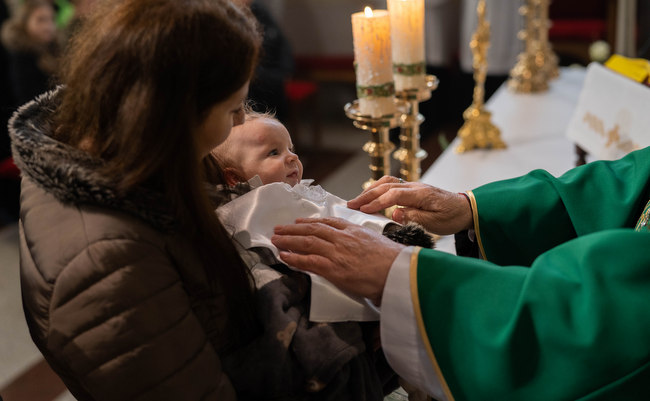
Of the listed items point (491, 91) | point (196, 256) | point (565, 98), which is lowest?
point (491, 91)

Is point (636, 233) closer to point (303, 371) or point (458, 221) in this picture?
point (458, 221)

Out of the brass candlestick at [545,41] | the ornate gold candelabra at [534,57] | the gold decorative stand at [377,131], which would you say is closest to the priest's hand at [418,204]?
the gold decorative stand at [377,131]

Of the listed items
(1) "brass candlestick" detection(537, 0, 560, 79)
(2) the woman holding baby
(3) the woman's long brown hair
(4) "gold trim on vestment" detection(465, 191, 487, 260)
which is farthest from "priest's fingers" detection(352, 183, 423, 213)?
(1) "brass candlestick" detection(537, 0, 560, 79)

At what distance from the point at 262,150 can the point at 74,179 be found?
1.70 ft

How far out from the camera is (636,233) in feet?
3.29

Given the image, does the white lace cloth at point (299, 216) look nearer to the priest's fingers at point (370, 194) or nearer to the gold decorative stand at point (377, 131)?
the priest's fingers at point (370, 194)

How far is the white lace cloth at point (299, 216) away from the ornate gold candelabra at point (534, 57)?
2.19m

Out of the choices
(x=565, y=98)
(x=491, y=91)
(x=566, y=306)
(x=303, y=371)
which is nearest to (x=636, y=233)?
(x=566, y=306)

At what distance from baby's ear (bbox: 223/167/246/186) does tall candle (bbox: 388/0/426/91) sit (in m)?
0.56

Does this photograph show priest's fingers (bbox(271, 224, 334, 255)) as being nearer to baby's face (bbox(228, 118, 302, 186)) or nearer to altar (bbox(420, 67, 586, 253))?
baby's face (bbox(228, 118, 302, 186))

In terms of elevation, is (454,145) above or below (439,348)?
below

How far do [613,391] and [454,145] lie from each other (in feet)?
5.53

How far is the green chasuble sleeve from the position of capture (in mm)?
933

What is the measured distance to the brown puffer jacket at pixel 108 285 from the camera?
79 centimetres
